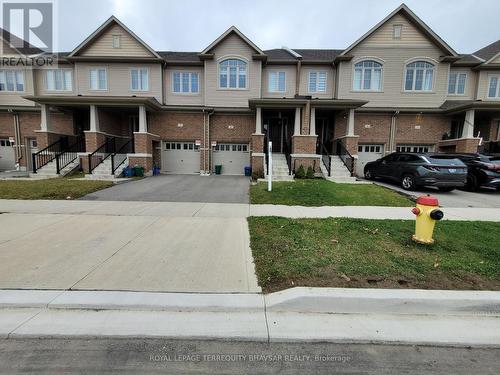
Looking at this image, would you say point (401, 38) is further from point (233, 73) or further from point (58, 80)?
point (58, 80)

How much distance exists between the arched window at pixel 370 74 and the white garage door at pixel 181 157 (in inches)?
441

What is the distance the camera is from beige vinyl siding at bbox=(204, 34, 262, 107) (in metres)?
→ 17.4

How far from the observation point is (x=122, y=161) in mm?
15758

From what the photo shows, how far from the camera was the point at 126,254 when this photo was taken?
4457mm

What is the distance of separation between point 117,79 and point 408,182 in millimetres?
17872

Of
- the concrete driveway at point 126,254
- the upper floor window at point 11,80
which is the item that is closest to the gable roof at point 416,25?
the concrete driveway at point 126,254

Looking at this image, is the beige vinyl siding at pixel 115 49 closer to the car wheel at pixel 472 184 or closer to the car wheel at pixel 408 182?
the car wheel at pixel 408 182

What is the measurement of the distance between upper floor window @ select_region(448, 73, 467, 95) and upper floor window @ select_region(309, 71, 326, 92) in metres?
8.04

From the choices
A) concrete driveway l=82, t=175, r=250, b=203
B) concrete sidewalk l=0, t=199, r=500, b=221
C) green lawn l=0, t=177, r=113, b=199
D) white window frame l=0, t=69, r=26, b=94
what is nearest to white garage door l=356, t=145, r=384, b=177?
concrete sidewalk l=0, t=199, r=500, b=221

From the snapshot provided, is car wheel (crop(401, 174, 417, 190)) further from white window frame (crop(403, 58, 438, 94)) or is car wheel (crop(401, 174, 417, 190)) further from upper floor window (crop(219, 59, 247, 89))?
upper floor window (crop(219, 59, 247, 89))

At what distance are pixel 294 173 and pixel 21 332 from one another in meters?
12.9

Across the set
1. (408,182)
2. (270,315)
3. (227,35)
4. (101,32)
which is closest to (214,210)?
(270,315)

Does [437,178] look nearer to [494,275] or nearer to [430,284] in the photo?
[494,275]

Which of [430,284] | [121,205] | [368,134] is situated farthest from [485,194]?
[121,205]
